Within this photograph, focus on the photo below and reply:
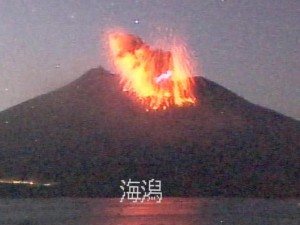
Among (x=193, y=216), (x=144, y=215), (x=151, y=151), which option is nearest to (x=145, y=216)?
(x=144, y=215)

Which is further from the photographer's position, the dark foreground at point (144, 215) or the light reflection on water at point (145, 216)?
the dark foreground at point (144, 215)

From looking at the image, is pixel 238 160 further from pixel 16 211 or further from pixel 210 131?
pixel 16 211

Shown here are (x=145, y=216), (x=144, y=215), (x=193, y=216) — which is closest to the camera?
(x=193, y=216)

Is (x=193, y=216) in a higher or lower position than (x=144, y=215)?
lower

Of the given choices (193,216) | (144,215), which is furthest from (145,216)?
(193,216)

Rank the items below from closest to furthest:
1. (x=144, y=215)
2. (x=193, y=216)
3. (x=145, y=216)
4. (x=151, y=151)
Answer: (x=193, y=216) → (x=145, y=216) → (x=144, y=215) → (x=151, y=151)

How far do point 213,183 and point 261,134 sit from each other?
41353mm

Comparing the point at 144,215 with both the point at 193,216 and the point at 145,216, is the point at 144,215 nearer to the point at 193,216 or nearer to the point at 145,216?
the point at 145,216

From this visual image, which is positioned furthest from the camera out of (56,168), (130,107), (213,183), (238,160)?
(130,107)

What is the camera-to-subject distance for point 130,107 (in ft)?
457

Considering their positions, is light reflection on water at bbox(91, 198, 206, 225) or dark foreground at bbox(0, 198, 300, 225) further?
dark foreground at bbox(0, 198, 300, 225)

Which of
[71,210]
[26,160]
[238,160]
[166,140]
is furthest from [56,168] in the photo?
[71,210]

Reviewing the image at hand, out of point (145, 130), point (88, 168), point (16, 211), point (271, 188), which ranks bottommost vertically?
point (16, 211)

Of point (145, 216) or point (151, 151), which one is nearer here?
point (145, 216)
